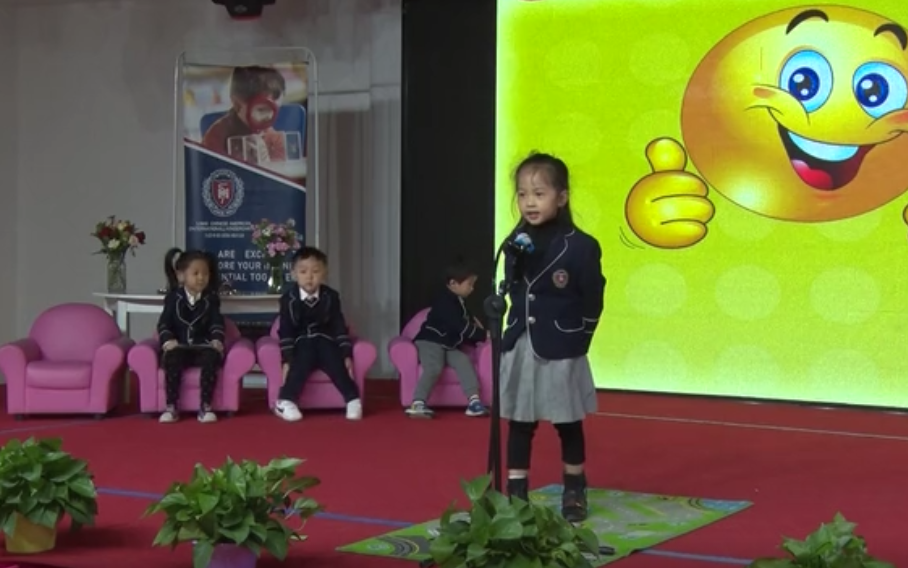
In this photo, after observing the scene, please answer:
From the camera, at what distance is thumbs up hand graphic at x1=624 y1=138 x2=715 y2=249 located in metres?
8.56

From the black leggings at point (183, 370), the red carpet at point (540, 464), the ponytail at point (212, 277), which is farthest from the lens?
the ponytail at point (212, 277)

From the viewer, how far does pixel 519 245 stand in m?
4.26

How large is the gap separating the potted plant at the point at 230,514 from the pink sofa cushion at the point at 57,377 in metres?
3.81

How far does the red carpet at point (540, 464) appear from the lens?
4.33 metres

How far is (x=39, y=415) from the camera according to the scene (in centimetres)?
758

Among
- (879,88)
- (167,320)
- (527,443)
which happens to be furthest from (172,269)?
(879,88)

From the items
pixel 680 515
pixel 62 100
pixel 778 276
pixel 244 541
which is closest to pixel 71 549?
pixel 244 541

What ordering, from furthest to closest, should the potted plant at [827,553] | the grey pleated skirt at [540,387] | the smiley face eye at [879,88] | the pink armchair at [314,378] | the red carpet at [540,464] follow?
the smiley face eye at [879,88] → the pink armchair at [314,378] → the grey pleated skirt at [540,387] → the red carpet at [540,464] → the potted plant at [827,553]

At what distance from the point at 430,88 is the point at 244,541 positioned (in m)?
6.15

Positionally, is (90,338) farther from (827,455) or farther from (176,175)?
(827,455)

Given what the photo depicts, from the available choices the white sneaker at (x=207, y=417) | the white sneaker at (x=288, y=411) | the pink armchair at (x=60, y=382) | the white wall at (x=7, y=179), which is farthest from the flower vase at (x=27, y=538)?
the white wall at (x=7, y=179)

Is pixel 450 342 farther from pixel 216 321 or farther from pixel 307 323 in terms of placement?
pixel 216 321

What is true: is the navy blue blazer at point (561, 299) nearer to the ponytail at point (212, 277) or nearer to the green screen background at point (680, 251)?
the ponytail at point (212, 277)

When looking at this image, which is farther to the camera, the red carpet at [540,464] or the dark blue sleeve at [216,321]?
the dark blue sleeve at [216,321]
